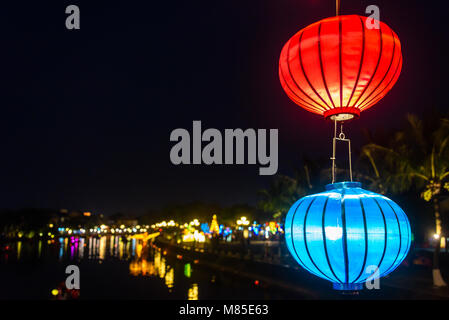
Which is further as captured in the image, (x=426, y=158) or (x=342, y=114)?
(x=426, y=158)

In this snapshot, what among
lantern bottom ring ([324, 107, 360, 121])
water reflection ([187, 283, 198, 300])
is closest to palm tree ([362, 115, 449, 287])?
lantern bottom ring ([324, 107, 360, 121])

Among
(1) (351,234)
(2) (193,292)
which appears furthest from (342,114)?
(2) (193,292)

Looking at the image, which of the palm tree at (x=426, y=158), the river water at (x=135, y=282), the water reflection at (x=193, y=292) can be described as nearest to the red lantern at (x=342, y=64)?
the palm tree at (x=426, y=158)

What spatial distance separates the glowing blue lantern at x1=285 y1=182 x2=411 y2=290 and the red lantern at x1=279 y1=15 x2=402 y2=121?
872 mm

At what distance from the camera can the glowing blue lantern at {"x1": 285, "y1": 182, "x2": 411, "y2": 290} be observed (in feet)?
9.20

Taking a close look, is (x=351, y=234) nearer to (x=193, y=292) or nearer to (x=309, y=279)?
(x=309, y=279)

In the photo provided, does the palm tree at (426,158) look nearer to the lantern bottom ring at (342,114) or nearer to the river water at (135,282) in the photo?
the river water at (135,282)

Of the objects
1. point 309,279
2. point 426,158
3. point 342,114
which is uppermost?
point 426,158

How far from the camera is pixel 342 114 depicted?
3.43 metres

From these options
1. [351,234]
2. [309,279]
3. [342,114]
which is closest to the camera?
[351,234]

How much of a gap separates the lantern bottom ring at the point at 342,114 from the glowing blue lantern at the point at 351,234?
754mm

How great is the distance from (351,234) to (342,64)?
4.86ft
